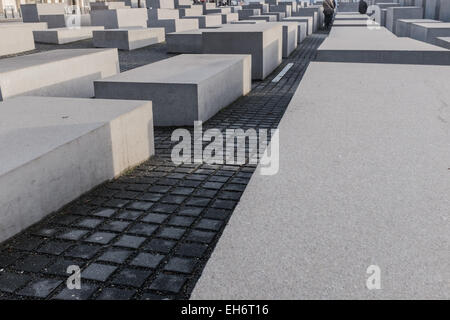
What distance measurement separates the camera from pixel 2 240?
12.2 ft

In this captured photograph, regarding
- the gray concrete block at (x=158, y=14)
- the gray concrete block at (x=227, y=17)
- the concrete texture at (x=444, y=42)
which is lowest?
the concrete texture at (x=444, y=42)

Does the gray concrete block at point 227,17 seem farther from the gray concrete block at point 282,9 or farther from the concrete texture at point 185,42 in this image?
the concrete texture at point 185,42

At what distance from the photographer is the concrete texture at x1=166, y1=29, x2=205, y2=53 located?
17.3 m

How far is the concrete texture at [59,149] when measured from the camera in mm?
3822

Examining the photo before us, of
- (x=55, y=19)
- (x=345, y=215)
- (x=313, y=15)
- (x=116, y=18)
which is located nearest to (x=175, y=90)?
(x=345, y=215)

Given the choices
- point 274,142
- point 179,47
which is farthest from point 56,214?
point 179,47

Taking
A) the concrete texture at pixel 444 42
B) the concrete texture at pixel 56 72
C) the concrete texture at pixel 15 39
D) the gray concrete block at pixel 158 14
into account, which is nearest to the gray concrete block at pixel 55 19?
the gray concrete block at pixel 158 14

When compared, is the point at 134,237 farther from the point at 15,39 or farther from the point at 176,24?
the point at 176,24

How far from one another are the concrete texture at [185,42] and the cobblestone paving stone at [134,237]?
39.3 feet

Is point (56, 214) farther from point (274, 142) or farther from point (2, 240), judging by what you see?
point (274, 142)

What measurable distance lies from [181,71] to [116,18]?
17020 mm

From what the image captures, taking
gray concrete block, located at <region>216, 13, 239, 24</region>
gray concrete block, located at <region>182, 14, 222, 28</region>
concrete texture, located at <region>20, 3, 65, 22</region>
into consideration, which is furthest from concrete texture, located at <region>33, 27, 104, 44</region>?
gray concrete block, located at <region>216, 13, 239, 24</region>

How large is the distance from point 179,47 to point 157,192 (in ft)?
44.8

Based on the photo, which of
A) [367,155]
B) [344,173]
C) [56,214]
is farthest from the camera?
[56,214]
